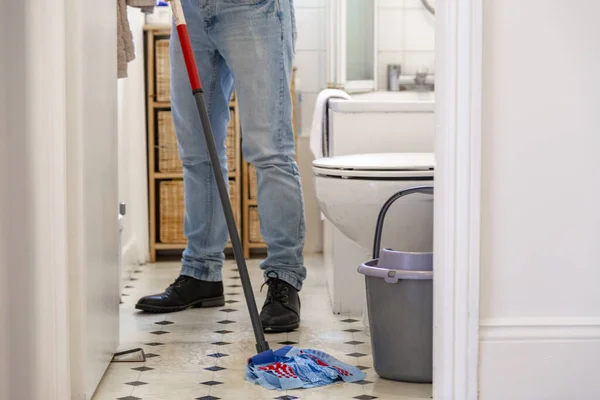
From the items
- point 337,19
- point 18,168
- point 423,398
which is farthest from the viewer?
point 337,19

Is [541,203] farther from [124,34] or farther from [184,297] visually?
[184,297]

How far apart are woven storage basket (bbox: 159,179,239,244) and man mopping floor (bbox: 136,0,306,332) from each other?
2.64ft

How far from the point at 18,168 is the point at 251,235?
74.0 inches

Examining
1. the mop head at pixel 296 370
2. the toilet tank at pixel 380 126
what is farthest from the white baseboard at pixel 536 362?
the toilet tank at pixel 380 126

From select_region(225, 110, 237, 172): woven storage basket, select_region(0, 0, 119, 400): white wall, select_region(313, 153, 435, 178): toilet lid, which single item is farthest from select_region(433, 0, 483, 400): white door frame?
select_region(225, 110, 237, 172): woven storage basket

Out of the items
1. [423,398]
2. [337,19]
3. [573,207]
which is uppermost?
[337,19]

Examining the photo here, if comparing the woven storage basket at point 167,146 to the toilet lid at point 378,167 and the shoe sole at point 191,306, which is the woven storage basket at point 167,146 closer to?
the shoe sole at point 191,306

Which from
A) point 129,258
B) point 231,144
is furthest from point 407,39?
point 129,258

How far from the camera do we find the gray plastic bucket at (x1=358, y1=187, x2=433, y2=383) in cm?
162

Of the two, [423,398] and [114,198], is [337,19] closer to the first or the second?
[114,198]

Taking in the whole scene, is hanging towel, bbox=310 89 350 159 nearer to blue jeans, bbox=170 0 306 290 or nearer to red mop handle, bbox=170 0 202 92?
blue jeans, bbox=170 0 306 290

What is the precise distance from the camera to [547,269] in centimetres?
146

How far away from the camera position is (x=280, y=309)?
2109mm

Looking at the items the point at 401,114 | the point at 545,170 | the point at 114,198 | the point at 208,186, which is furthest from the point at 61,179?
the point at 401,114
